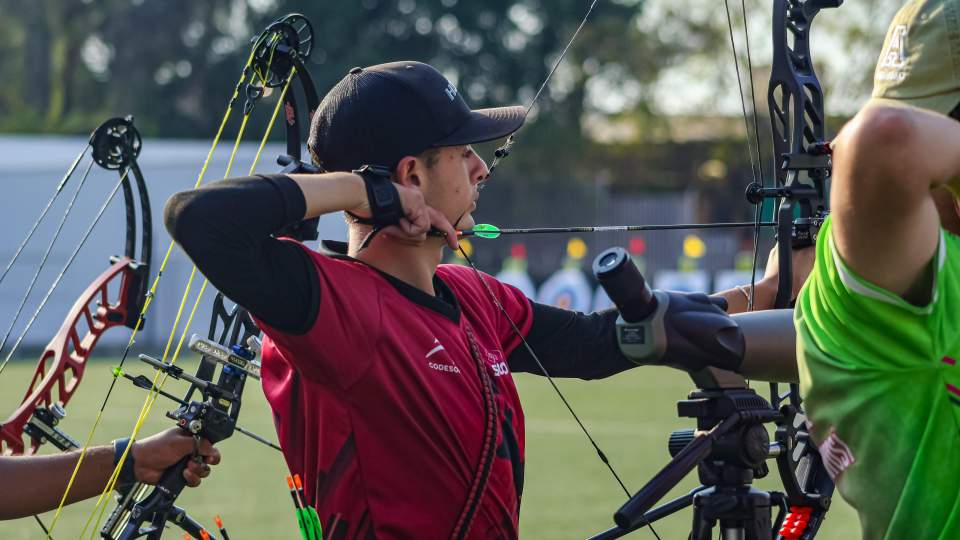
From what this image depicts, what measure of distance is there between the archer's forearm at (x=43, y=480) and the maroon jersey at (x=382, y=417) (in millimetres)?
573

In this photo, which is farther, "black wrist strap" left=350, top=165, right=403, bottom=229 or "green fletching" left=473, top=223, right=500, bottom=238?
"green fletching" left=473, top=223, right=500, bottom=238

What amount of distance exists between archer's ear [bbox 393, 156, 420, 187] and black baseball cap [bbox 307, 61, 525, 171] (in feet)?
0.04

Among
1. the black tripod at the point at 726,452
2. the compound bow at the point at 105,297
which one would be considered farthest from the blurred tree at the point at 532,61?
the black tripod at the point at 726,452

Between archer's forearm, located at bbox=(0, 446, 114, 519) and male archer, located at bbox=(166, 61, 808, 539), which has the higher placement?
male archer, located at bbox=(166, 61, 808, 539)

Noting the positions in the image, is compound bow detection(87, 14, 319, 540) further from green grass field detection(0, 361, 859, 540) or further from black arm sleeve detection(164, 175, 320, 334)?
black arm sleeve detection(164, 175, 320, 334)

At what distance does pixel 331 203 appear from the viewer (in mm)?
2441

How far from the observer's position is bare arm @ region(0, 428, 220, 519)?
287cm

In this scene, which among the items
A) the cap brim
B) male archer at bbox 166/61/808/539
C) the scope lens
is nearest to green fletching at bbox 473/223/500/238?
male archer at bbox 166/61/808/539

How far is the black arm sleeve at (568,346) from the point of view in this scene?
117 inches

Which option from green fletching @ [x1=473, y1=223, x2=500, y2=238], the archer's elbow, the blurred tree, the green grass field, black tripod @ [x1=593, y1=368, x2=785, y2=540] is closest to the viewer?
the archer's elbow

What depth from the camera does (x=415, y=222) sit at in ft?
8.39

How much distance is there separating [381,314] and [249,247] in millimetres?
278

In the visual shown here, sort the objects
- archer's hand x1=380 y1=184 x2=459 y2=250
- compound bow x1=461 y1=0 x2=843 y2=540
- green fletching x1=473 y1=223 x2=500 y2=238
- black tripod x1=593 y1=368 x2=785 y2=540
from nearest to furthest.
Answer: black tripod x1=593 y1=368 x2=785 y2=540 → archer's hand x1=380 y1=184 x2=459 y2=250 → green fletching x1=473 y1=223 x2=500 y2=238 → compound bow x1=461 y1=0 x2=843 y2=540

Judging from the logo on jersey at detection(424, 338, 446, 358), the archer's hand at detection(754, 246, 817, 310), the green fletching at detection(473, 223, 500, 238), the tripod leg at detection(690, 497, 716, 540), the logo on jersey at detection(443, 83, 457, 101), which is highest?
the logo on jersey at detection(443, 83, 457, 101)
